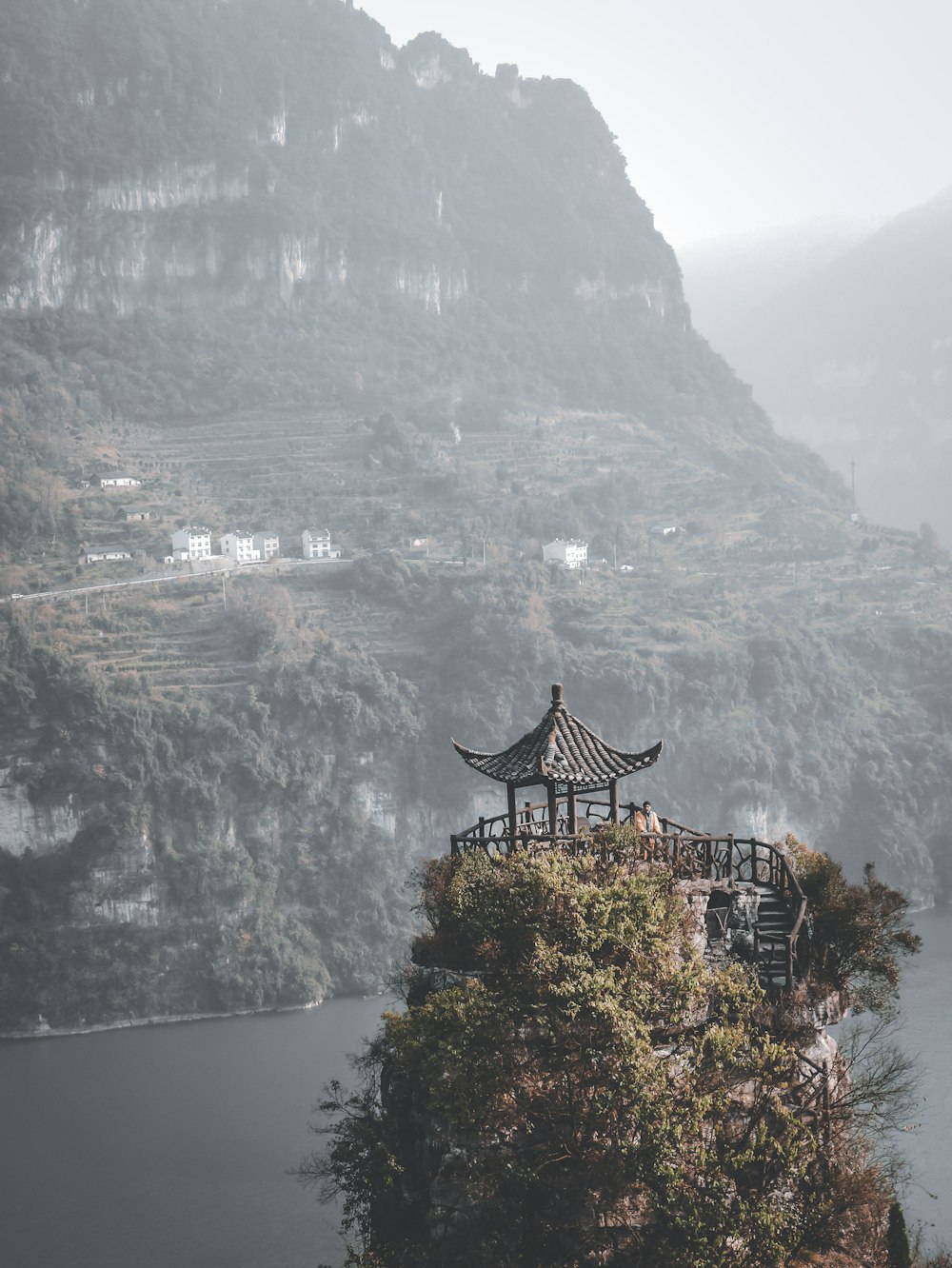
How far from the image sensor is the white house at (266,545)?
116 metres

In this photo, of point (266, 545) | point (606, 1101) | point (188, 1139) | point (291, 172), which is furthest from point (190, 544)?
point (606, 1101)

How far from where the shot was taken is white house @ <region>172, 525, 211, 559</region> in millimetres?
109375

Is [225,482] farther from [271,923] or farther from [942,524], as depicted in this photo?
[942,524]

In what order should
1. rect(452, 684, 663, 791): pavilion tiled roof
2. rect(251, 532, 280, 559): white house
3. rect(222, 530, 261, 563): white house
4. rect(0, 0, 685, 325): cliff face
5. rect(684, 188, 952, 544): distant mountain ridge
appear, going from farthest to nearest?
rect(684, 188, 952, 544): distant mountain ridge → rect(0, 0, 685, 325): cliff face → rect(251, 532, 280, 559): white house → rect(222, 530, 261, 563): white house → rect(452, 684, 663, 791): pavilion tiled roof

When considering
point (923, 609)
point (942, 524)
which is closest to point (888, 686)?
point (923, 609)

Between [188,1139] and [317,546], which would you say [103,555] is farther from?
[188,1139]

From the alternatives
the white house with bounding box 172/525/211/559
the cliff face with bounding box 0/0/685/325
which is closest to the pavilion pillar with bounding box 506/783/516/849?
the white house with bounding box 172/525/211/559

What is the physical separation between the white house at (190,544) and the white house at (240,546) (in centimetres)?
209

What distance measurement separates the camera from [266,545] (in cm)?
11562

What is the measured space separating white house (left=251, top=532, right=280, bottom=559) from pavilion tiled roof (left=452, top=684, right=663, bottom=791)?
93.3 m

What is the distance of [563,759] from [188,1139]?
36.6m

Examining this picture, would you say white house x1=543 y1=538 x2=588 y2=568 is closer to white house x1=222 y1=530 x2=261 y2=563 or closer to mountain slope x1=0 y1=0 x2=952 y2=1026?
mountain slope x1=0 y1=0 x2=952 y2=1026

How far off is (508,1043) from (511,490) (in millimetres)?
113076

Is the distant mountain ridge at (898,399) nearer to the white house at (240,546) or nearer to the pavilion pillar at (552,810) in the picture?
the white house at (240,546)
